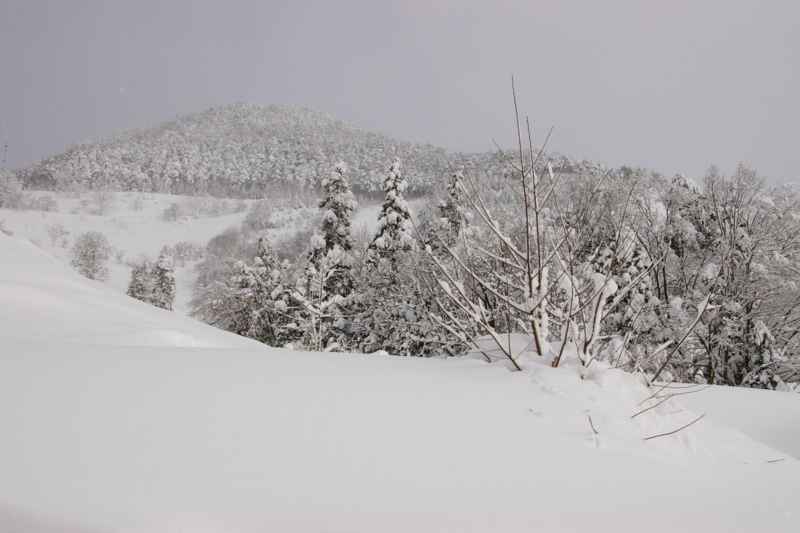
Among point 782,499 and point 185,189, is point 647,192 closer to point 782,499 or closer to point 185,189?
point 782,499

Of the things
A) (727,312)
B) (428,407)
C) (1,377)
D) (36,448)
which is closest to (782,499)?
(428,407)

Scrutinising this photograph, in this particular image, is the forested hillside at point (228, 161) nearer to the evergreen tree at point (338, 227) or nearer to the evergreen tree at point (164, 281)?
the evergreen tree at point (164, 281)

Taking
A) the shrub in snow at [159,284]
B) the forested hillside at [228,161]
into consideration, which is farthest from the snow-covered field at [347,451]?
the forested hillside at [228,161]

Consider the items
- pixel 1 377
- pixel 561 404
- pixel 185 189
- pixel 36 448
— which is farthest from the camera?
pixel 185 189

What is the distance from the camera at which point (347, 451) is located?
1258 mm

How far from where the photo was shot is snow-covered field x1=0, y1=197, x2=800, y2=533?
3.21ft

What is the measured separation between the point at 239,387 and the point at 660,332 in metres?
12.3

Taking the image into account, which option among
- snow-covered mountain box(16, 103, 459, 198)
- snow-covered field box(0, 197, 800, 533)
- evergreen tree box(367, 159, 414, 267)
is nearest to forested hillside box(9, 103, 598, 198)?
snow-covered mountain box(16, 103, 459, 198)

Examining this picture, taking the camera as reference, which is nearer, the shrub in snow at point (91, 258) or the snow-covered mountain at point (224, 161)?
the shrub in snow at point (91, 258)

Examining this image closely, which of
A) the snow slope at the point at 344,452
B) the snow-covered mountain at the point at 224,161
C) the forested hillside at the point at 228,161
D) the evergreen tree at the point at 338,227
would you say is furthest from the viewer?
the snow-covered mountain at the point at 224,161

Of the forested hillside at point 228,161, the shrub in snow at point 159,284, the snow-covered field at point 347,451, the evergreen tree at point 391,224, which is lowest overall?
the shrub in snow at point 159,284

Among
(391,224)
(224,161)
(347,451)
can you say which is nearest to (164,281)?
(391,224)

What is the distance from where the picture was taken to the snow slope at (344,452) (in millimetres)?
976

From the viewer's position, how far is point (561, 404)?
1864 mm
